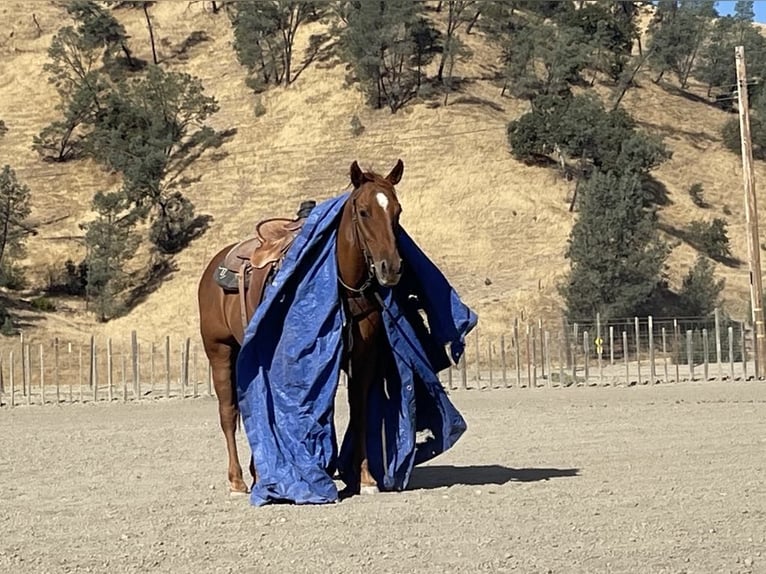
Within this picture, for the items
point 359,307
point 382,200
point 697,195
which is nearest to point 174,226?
point 697,195

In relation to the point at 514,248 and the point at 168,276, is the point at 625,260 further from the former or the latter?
the point at 168,276

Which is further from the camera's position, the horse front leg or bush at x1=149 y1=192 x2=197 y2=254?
bush at x1=149 y1=192 x2=197 y2=254

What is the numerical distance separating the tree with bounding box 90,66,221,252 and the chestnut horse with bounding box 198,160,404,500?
42474 millimetres

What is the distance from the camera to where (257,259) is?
10.2 metres

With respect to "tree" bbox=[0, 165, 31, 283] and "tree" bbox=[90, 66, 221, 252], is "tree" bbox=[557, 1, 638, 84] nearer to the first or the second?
"tree" bbox=[90, 66, 221, 252]

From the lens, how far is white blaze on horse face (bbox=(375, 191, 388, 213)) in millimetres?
8844

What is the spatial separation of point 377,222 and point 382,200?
161 millimetres

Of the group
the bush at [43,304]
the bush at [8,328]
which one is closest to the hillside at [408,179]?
the bush at [8,328]

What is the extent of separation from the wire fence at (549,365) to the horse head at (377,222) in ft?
53.2

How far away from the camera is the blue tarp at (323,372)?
30.7 feet

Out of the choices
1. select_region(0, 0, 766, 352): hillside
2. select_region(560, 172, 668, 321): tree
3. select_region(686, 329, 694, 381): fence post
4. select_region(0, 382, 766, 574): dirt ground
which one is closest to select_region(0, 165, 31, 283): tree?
select_region(0, 0, 766, 352): hillside

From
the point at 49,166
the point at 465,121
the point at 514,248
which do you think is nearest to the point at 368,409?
the point at 514,248

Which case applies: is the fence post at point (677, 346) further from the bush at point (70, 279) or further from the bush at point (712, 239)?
the bush at point (70, 279)

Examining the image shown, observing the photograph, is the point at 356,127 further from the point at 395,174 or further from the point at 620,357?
the point at 395,174
